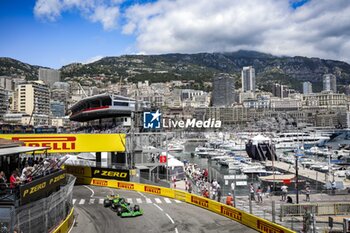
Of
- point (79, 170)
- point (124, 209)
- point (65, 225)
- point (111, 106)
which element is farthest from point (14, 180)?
point (111, 106)

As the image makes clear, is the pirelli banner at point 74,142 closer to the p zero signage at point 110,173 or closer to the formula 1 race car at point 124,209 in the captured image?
the p zero signage at point 110,173

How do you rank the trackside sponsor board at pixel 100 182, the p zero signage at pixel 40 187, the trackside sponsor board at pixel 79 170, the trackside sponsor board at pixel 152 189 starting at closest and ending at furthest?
the p zero signage at pixel 40 187 < the trackside sponsor board at pixel 152 189 < the trackside sponsor board at pixel 100 182 < the trackside sponsor board at pixel 79 170

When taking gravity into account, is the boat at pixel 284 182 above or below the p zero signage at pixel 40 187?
below

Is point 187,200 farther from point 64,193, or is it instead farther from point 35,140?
point 35,140

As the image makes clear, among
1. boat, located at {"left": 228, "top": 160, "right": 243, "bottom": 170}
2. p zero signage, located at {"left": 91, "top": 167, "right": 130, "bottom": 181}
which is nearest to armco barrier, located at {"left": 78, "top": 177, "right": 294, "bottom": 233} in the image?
p zero signage, located at {"left": 91, "top": 167, "right": 130, "bottom": 181}

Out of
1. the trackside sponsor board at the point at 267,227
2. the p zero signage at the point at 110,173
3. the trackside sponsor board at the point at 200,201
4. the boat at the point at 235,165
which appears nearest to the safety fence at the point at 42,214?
the trackside sponsor board at the point at 267,227

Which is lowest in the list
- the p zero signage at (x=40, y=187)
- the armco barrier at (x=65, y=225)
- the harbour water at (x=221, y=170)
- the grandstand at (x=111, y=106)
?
the harbour water at (x=221, y=170)

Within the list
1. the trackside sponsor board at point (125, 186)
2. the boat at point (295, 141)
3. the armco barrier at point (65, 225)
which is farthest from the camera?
the boat at point (295, 141)

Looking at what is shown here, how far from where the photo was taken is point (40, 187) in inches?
835

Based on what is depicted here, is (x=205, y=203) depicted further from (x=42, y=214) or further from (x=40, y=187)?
(x=42, y=214)

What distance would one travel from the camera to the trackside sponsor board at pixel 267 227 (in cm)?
2170

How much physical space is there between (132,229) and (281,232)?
29.2 feet

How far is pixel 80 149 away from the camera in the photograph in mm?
43500

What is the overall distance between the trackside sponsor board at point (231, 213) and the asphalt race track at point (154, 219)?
417 millimetres
